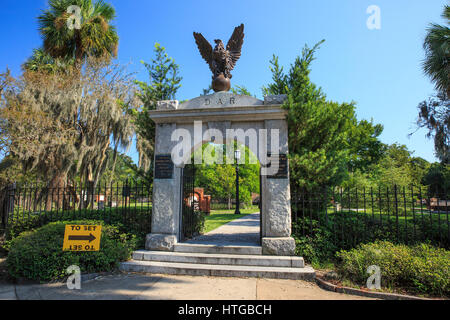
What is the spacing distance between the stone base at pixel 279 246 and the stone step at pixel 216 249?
174 millimetres

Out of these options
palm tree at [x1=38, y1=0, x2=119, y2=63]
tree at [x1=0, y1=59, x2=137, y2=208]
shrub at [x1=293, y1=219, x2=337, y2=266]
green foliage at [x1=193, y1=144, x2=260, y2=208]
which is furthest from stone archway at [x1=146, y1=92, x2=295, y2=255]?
green foliage at [x1=193, y1=144, x2=260, y2=208]

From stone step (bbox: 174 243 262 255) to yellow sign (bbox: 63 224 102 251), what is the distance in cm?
184

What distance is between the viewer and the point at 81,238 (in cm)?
541

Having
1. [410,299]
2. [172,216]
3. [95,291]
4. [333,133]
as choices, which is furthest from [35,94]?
[410,299]

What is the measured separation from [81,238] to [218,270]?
2.92m

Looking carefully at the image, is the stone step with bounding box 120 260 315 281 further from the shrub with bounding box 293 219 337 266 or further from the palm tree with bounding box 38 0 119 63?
the palm tree with bounding box 38 0 119 63

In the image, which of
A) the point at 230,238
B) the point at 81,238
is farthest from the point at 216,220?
the point at 81,238

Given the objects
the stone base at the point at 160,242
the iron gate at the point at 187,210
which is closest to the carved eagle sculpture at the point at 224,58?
the iron gate at the point at 187,210

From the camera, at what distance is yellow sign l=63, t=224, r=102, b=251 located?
5.34 meters

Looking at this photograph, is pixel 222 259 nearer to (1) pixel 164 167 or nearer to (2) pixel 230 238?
(2) pixel 230 238

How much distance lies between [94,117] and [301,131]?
35.2ft

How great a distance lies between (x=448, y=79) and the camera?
29.2 ft

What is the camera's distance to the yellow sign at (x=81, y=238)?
5.34 meters

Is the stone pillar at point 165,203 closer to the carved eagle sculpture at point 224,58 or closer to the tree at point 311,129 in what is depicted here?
the carved eagle sculpture at point 224,58
